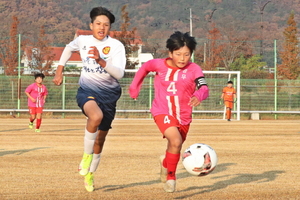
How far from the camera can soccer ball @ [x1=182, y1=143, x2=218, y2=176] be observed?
699 centimetres

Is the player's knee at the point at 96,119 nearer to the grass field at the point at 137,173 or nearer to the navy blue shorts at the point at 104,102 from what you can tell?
the navy blue shorts at the point at 104,102

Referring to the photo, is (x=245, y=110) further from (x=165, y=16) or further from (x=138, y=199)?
(x=165, y=16)

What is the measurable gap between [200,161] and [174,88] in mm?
872

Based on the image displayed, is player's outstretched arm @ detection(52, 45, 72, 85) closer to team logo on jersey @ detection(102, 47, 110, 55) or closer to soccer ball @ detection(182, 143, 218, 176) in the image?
team logo on jersey @ detection(102, 47, 110, 55)

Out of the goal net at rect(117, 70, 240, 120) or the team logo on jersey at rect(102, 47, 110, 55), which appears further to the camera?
the goal net at rect(117, 70, 240, 120)

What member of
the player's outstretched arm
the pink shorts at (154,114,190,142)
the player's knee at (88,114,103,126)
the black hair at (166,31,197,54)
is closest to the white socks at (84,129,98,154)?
the player's knee at (88,114,103,126)

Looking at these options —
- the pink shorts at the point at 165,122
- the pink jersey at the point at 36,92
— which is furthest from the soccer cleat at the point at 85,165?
the pink jersey at the point at 36,92

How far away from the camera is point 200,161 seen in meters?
7.00

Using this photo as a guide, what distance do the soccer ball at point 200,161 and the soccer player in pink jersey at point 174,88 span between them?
225 millimetres

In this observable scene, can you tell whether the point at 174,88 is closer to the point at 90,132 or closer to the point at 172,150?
the point at 172,150

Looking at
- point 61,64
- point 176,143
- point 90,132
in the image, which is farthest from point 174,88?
point 61,64

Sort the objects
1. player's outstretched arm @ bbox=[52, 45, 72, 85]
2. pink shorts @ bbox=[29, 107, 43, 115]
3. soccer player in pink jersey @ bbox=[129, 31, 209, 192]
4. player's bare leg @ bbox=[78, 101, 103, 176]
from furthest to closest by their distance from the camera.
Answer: pink shorts @ bbox=[29, 107, 43, 115], player's outstretched arm @ bbox=[52, 45, 72, 85], player's bare leg @ bbox=[78, 101, 103, 176], soccer player in pink jersey @ bbox=[129, 31, 209, 192]

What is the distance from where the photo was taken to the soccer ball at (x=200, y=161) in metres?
6.99

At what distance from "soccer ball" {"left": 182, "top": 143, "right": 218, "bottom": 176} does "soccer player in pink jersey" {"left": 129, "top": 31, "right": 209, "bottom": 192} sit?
0.74 feet
